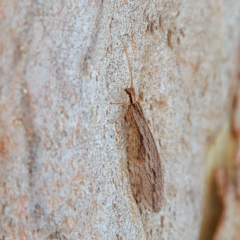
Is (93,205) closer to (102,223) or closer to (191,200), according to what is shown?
(102,223)

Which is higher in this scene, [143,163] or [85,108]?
[85,108]

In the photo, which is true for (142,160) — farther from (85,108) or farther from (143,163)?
(85,108)

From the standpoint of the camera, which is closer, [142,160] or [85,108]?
[85,108]

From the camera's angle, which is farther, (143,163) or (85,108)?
(143,163)

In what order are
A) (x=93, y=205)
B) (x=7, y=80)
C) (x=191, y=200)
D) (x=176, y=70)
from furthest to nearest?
(x=191, y=200) → (x=176, y=70) → (x=93, y=205) → (x=7, y=80)

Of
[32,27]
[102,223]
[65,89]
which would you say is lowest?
[102,223]

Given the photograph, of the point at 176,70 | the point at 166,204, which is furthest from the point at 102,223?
the point at 176,70

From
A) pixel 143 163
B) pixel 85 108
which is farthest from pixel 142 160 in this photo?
pixel 85 108
